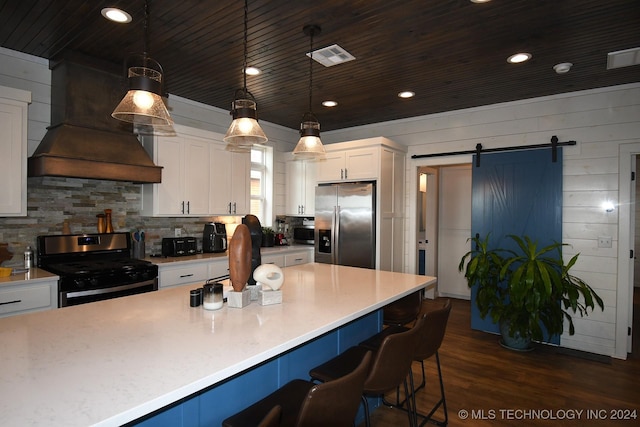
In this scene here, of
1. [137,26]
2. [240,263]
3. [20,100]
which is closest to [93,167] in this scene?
[20,100]

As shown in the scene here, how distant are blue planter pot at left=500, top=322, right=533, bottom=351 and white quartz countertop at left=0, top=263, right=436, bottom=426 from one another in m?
2.33

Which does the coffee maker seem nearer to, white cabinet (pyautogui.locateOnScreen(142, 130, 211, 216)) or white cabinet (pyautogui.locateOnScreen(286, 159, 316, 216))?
white cabinet (pyautogui.locateOnScreen(142, 130, 211, 216))

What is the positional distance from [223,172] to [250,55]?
1669 millimetres

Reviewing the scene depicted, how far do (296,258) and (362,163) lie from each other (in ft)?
5.17

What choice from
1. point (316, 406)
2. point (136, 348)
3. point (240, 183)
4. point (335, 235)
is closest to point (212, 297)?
point (136, 348)

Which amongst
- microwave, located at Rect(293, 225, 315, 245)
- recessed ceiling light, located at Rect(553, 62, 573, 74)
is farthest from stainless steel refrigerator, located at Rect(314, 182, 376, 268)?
recessed ceiling light, located at Rect(553, 62, 573, 74)

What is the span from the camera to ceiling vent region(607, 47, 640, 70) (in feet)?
9.18

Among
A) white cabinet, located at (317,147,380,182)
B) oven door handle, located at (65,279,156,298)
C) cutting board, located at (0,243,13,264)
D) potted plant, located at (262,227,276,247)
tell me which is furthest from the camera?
potted plant, located at (262,227,276,247)

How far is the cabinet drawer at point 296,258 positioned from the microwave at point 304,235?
1.09ft

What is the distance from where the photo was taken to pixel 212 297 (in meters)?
1.77

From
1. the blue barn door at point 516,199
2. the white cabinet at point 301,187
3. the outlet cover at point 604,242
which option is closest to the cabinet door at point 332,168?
the white cabinet at point 301,187

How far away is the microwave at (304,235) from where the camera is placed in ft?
17.6

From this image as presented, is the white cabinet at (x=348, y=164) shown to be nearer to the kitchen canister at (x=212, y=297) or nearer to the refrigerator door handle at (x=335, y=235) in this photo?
the refrigerator door handle at (x=335, y=235)

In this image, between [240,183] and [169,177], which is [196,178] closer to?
[169,177]
